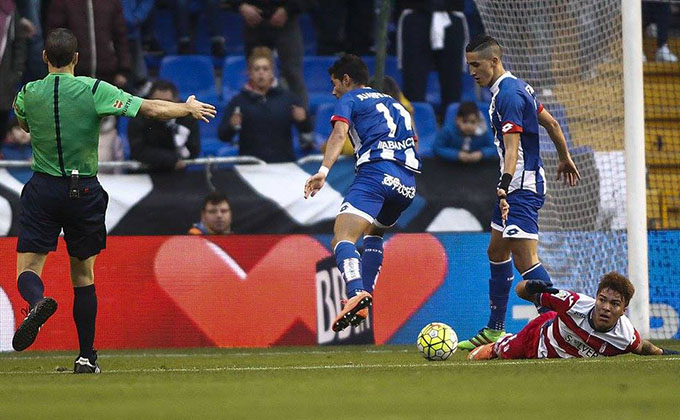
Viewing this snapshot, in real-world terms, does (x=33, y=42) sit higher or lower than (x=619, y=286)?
higher

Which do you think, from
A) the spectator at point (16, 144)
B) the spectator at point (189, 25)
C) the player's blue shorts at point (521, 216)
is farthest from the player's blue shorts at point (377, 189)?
the spectator at point (189, 25)

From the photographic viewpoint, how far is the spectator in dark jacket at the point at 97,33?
13047 millimetres

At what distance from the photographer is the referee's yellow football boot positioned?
703 cm

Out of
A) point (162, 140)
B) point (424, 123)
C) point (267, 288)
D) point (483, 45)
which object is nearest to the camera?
point (483, 45)

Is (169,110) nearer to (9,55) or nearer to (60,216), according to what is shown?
(60,216)

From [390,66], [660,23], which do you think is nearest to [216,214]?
[390,66]

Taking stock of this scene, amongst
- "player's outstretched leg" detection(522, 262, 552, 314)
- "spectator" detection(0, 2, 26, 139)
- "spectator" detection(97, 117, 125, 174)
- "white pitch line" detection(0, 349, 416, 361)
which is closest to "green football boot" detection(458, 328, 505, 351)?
"player's outstretched leg" detection(522, 262, 552, 314)

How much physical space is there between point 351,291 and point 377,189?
2.86 ft

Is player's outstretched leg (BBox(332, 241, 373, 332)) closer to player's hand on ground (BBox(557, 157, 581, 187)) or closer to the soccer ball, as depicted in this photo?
the soccer ball

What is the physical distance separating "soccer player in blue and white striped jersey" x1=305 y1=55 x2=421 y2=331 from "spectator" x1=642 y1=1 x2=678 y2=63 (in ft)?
21.1

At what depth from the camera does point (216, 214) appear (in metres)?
11.4

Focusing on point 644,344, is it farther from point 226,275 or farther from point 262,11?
point 262,11

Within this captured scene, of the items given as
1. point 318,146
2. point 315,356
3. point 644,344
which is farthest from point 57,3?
point 644,344

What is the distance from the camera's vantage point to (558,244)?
11383mm
